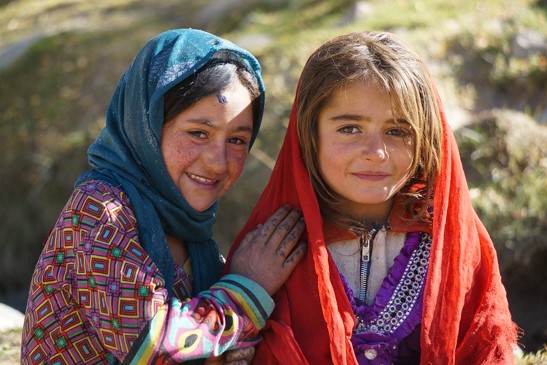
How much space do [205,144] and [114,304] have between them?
25.8 inches

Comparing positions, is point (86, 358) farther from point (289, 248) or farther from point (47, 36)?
point (47, 36)

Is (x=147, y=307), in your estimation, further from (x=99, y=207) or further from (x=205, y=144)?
(x=205, y=144)

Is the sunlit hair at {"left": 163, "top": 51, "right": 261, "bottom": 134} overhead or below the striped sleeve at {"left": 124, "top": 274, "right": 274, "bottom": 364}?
overhead

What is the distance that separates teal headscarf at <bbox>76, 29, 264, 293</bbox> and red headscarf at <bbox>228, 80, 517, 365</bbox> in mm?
379

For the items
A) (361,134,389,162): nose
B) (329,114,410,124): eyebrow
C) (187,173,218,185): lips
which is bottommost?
(187,173,218,185): lips

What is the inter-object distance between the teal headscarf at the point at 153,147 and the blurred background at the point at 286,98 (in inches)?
61.3

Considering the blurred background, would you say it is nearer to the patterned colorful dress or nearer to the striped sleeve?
the patterned colorful dress

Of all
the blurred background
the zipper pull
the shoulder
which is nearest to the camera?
the shoulder

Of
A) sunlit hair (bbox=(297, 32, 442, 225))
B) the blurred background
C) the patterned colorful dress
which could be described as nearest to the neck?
the patterned colorful dress

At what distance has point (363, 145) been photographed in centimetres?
296

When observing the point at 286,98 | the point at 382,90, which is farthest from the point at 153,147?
the point at 286,98

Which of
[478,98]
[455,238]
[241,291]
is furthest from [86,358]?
[478,98]

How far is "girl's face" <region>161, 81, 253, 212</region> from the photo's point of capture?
3.08 meters

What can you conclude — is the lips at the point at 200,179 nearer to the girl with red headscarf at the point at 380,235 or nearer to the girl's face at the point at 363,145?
the girl with red headscarf at the point at 380,235
